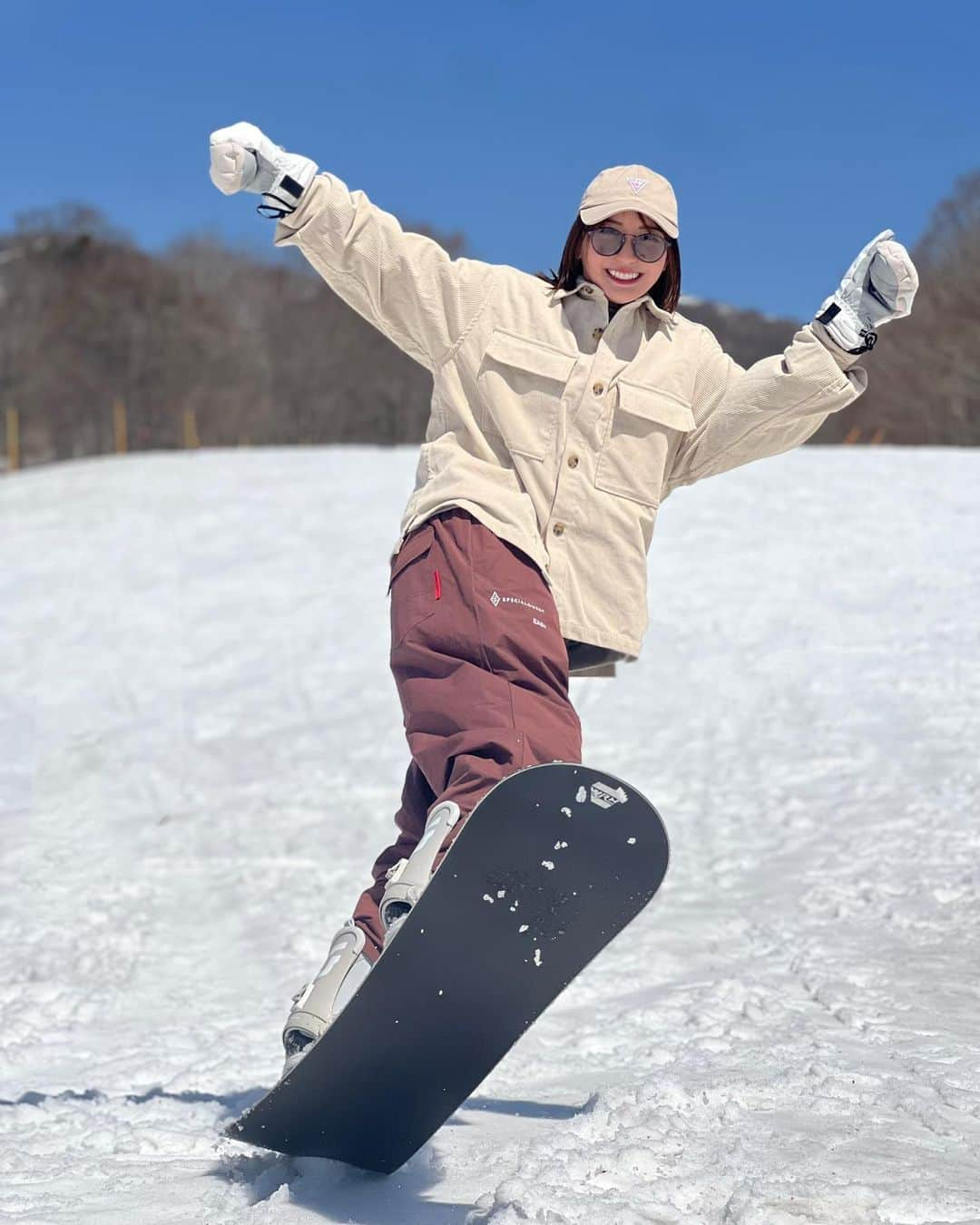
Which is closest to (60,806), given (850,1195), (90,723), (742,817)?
(90,723)

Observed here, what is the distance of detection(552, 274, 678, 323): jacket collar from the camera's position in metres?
2.56

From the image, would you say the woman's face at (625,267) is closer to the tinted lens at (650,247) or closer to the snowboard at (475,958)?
the tinted lens at (650,247)

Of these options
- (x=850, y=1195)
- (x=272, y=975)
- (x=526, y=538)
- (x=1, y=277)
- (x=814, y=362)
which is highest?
(x=1, y=277)

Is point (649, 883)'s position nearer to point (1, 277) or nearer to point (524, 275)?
point (524, 275)

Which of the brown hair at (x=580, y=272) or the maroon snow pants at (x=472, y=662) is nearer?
the maroon snow pants at (x=472, y=662)

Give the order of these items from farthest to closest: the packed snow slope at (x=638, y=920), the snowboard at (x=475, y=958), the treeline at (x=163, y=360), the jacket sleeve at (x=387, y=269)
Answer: the treeline at (x=163, y=360)
the jacket sleeve at (x=387, y=269)
the packed snow slope at (x=638, y=920)
the snowboard at (x=475, y=958)

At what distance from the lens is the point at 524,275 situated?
2.63 m

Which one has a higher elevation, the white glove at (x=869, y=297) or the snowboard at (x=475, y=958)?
the white glove at (x=869, y=297)

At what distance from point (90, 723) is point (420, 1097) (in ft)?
18.5

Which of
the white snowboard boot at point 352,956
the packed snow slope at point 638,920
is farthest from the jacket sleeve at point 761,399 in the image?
the packed snow slope at point 638,920

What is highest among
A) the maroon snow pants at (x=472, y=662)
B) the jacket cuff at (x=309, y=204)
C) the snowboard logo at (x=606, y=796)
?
the jacket cuff at (x=309, y=204)

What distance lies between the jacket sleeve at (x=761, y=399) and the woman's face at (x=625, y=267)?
0.66 feet

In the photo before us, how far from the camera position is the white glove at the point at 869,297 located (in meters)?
2.44

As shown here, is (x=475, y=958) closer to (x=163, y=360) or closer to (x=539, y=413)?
(x=539, y=413)
